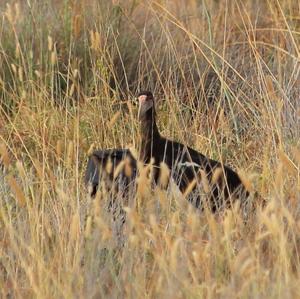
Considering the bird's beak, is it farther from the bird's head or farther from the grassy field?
the grassy field

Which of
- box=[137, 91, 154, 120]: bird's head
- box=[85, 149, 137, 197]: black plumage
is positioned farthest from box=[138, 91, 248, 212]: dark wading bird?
box=[85, 149, 137, 197]: black plumage

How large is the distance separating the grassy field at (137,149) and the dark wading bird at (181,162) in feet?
0.28

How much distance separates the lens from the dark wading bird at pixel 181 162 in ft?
13.8

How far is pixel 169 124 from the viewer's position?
544 centimetres

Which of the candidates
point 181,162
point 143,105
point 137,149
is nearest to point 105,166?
point 181,162

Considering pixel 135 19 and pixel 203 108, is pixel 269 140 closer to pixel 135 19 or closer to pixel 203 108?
pixel 203 108

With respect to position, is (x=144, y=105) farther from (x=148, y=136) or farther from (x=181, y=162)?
(x=181, y=162)

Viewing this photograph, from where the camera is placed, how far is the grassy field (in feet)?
9.70

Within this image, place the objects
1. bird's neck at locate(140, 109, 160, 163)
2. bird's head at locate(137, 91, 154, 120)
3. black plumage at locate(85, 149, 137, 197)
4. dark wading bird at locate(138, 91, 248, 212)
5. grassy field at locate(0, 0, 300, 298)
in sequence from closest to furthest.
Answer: grassy field at locate(0, 0, 300, 298), dark wading bird at locate(138, 91, 248, 212), black plumage at locate(85, 149, 137, 197), bird's neck at locate(140, 109, 160, 163), bird's head at locate(137, 91, 154, 120)

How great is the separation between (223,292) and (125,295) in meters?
0.42

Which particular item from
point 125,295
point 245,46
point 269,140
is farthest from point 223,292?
point 245,46

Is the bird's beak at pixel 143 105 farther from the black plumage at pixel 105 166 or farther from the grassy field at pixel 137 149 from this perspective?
the black plumage at pixel 105 166

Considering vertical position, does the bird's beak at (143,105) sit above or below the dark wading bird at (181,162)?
above

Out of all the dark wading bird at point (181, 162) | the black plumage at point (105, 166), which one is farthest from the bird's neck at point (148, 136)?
the black plumage at point (105, 166)
